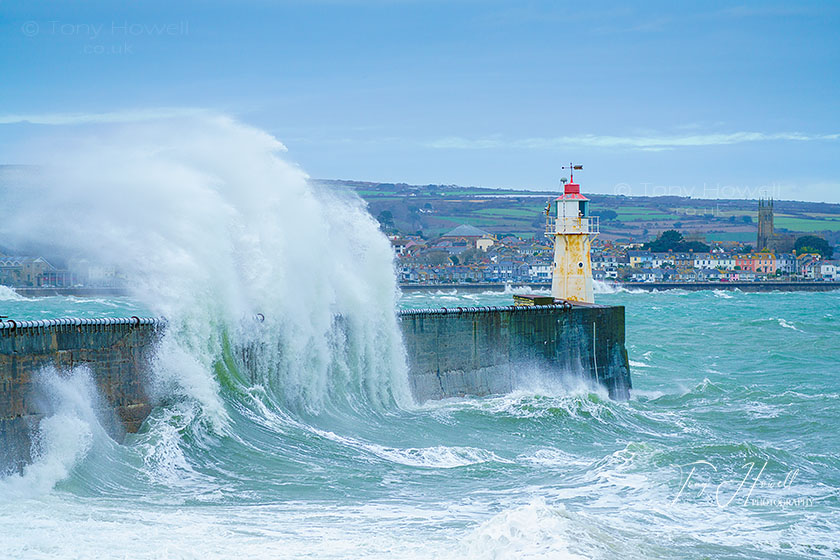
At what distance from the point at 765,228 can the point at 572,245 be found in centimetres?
12423

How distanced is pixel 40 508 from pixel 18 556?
4.58 ft

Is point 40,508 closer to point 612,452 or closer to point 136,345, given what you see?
point 136,345

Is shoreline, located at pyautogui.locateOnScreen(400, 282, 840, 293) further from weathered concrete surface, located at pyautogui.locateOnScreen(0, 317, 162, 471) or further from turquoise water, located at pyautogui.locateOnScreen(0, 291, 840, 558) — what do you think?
weathered concrete surface, located at pyautogui.locateOnScreen(0, 317, 162, 471)

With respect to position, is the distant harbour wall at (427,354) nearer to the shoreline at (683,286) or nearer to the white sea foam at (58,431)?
the white sea foam at (58,431)

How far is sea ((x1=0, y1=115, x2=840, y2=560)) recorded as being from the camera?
809cm

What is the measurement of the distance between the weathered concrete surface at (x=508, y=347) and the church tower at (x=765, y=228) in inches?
4687

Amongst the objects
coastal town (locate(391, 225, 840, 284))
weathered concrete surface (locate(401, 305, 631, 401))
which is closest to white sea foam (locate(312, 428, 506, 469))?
weathered concrete surface (locate(401, 305, 631, 401))

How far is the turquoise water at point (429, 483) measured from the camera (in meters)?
7.86

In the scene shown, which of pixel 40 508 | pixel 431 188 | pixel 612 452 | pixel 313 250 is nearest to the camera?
pixel 40 508

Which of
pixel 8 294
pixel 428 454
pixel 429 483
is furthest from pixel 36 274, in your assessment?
pixel 429 483

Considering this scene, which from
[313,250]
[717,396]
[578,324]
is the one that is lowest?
[717,396]

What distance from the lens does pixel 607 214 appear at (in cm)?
16062

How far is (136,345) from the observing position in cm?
1120

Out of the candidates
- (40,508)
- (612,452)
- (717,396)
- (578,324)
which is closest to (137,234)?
(40,508)
